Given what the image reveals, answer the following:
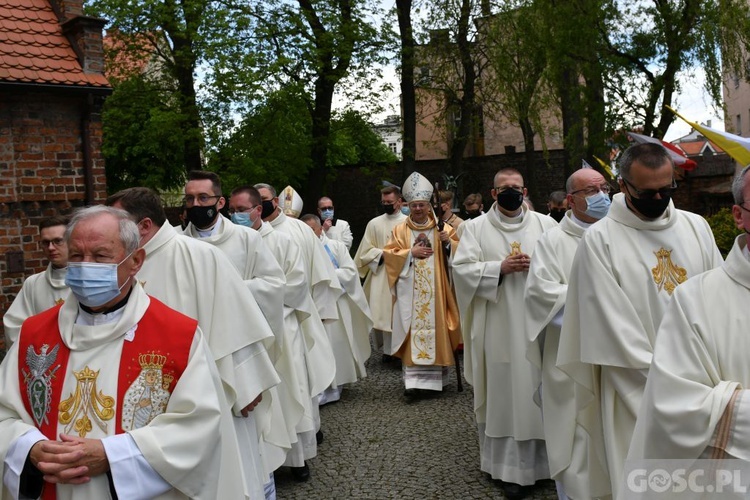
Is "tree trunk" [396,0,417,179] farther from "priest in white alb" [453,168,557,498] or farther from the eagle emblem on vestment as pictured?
the eagle emblem on vestment

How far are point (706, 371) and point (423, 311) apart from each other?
251 inches

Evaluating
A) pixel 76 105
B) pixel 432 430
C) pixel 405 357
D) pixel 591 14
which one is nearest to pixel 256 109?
pixel 591 14

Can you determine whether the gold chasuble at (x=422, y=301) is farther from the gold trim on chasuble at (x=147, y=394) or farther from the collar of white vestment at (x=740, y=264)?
the collar of white vestment at (x=740, y=264)

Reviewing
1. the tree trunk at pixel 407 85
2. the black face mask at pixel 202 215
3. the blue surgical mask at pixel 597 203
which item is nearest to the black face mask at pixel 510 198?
the blue surgical mask at pixel 597 203

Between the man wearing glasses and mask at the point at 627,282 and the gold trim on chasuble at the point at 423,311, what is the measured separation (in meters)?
4.66

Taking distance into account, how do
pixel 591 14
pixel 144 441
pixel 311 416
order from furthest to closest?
1. pixel 591 14
2. pixel 311 416
3. pixel 144 441

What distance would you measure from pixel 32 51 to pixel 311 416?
582cm

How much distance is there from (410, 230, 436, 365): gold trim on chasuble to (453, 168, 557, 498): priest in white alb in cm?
204

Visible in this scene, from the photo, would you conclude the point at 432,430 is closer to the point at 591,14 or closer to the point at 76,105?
the point at 76,105

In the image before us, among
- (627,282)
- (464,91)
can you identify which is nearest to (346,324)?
(627,282)

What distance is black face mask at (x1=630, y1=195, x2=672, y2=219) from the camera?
4.08m

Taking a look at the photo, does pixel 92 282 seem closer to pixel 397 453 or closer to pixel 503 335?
pixel 503 335

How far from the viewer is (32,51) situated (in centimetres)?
981

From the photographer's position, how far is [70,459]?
9.47ft
